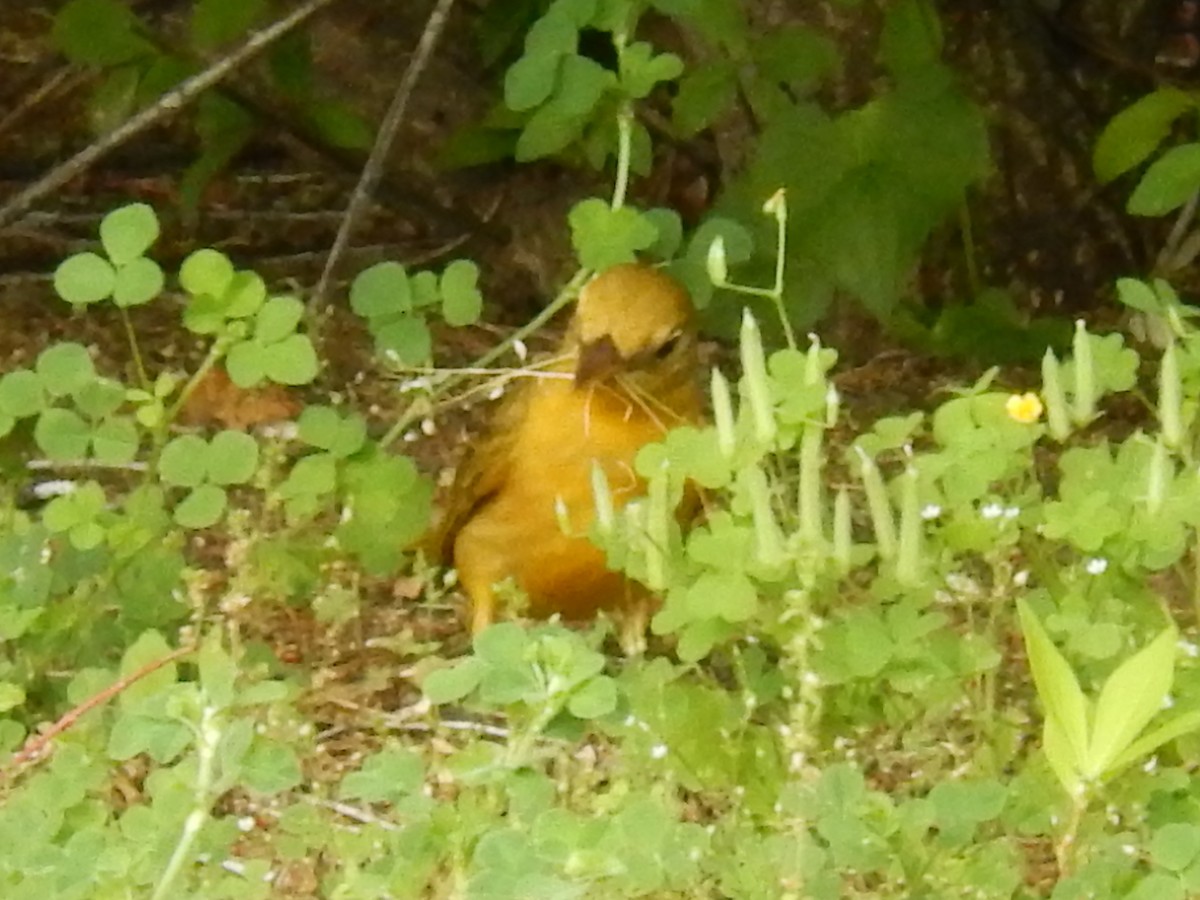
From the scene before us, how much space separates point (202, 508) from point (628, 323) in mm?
574

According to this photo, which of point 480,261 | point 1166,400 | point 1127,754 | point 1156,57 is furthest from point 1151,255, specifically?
point 1127,754

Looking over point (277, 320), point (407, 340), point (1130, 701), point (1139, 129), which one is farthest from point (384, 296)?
point (1139, 129)

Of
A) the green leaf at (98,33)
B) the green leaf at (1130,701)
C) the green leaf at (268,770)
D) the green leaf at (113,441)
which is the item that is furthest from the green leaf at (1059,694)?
the green leaf at (98,33)

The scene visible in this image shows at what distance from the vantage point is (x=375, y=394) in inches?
131

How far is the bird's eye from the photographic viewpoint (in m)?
2.52

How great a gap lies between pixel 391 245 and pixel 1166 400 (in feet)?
7.20

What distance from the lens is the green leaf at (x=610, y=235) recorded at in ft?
8.00

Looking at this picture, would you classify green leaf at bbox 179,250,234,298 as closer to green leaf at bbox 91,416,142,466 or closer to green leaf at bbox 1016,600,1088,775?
green leaf at bbox 91,416,142,466

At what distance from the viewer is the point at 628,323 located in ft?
8.20

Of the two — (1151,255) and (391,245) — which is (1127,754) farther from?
(391,245)

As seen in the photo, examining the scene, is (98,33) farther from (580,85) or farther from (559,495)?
(559,495)

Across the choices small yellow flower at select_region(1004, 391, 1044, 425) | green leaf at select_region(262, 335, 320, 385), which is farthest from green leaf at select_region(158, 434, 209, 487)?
small yellow flower at select_region(1004, 391, 1044, 425)

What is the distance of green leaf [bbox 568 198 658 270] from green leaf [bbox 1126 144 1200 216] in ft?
2.28

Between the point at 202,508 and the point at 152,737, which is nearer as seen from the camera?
the point at 152,737
